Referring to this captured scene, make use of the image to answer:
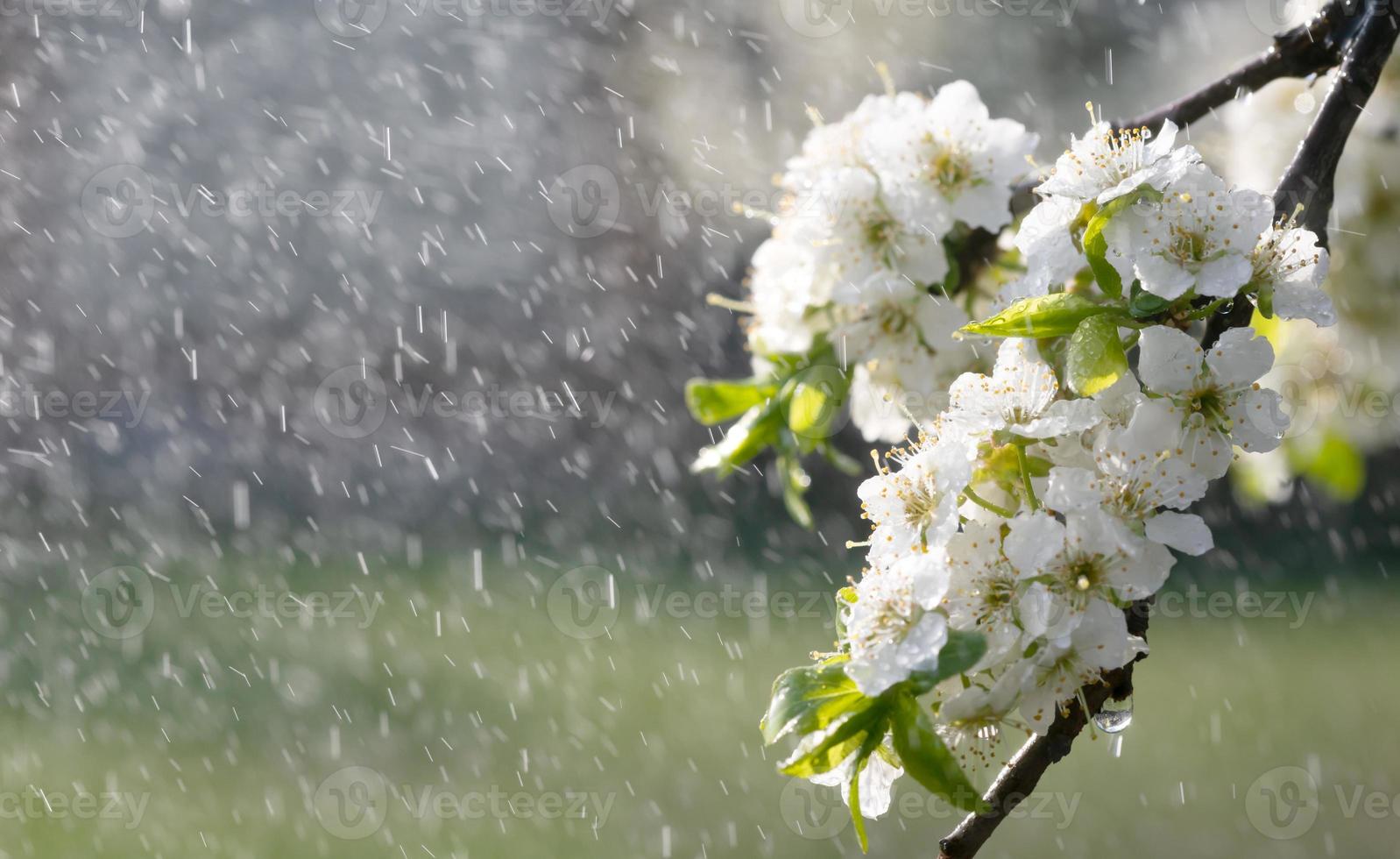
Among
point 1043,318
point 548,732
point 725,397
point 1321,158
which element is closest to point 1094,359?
point 1043,318

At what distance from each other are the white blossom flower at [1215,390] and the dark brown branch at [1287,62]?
24cm

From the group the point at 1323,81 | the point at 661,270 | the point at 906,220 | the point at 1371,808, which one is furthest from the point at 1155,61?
the point at 906,220

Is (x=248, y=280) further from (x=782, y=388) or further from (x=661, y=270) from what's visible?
(x=782, y=388)

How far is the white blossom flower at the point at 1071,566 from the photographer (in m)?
0.55

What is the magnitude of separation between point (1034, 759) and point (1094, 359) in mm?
191

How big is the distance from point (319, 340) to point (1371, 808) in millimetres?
4901

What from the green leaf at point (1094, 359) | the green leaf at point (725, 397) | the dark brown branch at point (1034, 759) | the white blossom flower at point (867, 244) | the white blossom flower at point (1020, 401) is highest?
the green leaf at point (1094, 359)

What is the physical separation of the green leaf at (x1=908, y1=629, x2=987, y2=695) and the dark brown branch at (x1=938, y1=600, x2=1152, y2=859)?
55 millimetres

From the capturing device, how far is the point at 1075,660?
1.87 feet

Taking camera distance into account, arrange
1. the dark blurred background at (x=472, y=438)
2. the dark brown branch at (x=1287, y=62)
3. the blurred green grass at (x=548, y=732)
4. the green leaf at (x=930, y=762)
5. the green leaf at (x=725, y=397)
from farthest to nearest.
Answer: the dark blurred background at (x=472, y=438), the blurred green grass at (x=548, y=732), the green leaf at (x=725, y=397), the dark brown branch at (x=1287, y=62), the green leaf at (x=930, y=762)

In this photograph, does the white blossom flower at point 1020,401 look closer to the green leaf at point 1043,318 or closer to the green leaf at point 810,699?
the green leaf at point 1043,318

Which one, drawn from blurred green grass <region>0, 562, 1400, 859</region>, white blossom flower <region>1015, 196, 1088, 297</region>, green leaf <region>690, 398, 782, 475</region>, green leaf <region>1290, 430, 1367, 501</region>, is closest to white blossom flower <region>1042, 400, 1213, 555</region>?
white blossom flower <region>1015, 196, 1088, 297</region>

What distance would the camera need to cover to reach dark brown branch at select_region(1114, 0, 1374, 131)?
2.61 feet

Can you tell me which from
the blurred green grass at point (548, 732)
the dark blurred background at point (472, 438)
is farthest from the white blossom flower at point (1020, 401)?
the dark blurred background at point (472, 438)
